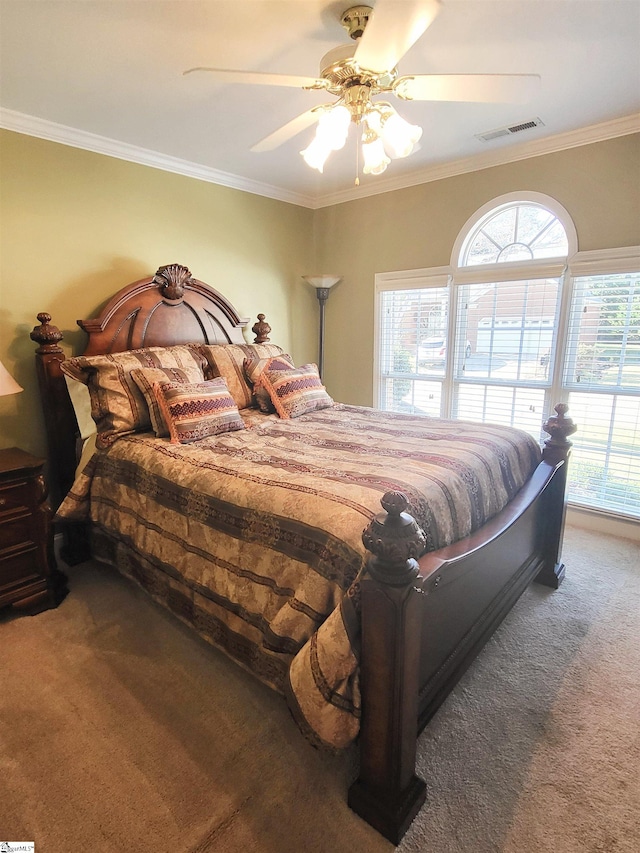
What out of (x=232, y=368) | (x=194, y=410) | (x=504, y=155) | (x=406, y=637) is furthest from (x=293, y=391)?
(x=504, y=155)

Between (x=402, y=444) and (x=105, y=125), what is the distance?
2.59 metres

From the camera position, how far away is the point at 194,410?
7.91 ft

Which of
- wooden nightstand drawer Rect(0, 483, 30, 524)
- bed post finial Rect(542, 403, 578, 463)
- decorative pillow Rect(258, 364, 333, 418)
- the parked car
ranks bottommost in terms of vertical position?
wooden nightstand drawer Rect(0, 483, 30, 524)

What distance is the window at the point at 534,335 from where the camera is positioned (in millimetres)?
2996

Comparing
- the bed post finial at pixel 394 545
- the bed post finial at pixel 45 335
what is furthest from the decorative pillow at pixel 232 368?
the bed post finial at pixel 394 545

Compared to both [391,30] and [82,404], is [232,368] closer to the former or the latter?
[82,404]

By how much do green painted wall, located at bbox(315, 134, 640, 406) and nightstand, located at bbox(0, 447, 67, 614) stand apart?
290 centimetres

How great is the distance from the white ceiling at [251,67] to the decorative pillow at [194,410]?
152 centimetres

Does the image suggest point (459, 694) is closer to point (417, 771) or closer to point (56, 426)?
point (417, 771)

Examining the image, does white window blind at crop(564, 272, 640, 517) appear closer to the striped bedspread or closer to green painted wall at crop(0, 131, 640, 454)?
green painted wall at crop(0, 131, 640, 454)

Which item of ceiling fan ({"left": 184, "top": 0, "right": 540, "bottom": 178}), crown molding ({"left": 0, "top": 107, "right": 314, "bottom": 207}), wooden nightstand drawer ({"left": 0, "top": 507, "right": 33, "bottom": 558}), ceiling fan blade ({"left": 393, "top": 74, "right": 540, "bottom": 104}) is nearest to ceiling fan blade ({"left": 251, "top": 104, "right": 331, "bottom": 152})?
ceiling fan ({"left": 184, "top": 0, "right": 540, "bottom": 178})

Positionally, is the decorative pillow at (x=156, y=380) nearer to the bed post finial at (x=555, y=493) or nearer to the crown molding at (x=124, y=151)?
the crown molding at (x=124, y=151)

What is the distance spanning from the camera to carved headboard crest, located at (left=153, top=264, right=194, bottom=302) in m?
3.13

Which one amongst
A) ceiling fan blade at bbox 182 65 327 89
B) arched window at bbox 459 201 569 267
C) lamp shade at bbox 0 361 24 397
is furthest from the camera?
arched window at bbox 459 201 569 267
